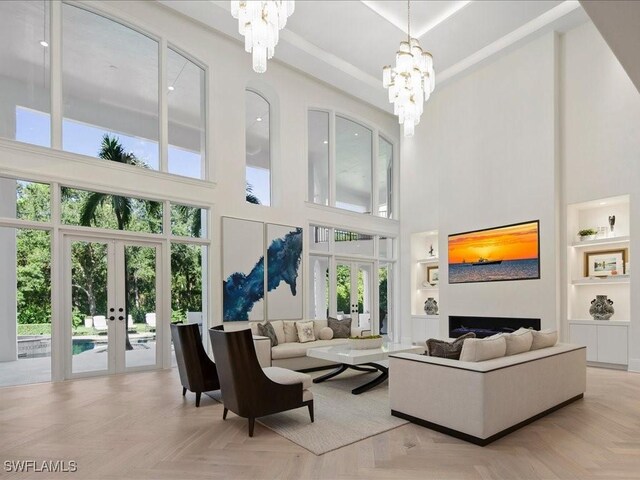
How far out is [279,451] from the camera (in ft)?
10.9

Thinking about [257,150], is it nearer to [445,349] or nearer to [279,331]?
[279,331]

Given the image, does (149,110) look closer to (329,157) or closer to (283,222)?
(283,222)

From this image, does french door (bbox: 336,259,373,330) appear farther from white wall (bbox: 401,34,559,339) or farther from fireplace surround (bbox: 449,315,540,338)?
fireplace surround (bbox: 449,315,540,338)

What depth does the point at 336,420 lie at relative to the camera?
4.10 m

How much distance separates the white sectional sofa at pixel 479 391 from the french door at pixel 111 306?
4369 mm

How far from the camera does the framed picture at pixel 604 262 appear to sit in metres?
7.24

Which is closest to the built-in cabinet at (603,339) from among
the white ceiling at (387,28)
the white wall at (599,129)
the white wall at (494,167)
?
the white wall at (599,129)

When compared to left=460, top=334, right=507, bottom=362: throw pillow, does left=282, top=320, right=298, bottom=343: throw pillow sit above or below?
below

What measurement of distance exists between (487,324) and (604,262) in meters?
2.37

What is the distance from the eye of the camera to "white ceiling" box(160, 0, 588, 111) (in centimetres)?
729

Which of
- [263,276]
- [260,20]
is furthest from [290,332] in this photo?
[260,20]

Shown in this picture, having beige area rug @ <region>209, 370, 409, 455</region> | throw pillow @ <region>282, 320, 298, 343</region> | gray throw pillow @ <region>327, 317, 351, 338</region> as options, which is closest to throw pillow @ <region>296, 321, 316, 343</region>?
throw pillow @ <region>282, 320, 298, 343</region>

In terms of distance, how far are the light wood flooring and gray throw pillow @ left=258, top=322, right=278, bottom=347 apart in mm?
→ 1842

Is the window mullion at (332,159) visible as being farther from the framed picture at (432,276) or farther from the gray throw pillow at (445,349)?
the gray throw pillow at (445,349)
